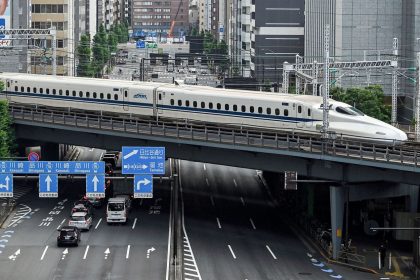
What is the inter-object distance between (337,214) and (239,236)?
8.98 metres

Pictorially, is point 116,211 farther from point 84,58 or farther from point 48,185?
point 84,58

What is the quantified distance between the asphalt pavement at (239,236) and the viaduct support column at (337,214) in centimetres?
176

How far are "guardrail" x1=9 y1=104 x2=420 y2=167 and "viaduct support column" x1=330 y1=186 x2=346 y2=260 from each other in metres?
3.38

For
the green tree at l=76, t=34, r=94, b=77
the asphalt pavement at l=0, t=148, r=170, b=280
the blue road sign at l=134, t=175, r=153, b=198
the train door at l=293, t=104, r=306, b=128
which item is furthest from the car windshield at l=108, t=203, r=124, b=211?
the green tree at l=76, t=34, r=94, b=77

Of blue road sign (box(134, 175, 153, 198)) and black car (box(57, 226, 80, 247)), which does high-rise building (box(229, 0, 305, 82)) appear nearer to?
black car (box(57, 226, 80, 247))

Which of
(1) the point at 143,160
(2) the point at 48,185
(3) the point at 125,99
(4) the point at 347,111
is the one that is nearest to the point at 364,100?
(3) the point at 125,99

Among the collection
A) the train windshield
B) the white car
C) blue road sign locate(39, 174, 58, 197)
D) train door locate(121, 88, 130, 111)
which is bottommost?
the white car

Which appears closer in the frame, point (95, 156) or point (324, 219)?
point (324, 219)

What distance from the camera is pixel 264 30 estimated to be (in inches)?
7318

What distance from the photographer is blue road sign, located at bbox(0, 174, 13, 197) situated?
247 ft

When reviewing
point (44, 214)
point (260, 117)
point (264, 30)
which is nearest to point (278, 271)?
point (260, 117)

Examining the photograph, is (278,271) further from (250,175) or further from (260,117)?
(250,175)

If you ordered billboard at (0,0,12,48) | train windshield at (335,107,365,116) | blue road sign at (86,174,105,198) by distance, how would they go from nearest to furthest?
blue road sign at (86,174,105,198) < train windshield at (335,107,365,116) < billboard at (0,0,12,48)

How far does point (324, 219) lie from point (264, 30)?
9847 centimetres
